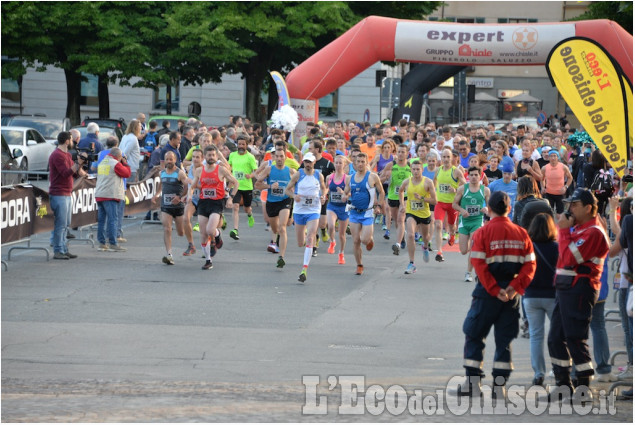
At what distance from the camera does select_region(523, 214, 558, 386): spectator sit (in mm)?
9406

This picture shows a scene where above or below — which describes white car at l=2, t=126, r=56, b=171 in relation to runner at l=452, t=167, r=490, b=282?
above

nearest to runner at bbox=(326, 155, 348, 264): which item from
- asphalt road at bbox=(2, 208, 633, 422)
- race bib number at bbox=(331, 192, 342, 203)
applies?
race bib number at bbox=(331, 192, 342, 203)

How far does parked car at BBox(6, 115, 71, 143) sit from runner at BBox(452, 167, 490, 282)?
20749 mm

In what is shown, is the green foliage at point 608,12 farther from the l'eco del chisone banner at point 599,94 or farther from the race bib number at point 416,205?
the l'eco del chisone banner at point 599,94

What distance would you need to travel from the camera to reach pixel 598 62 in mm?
11016

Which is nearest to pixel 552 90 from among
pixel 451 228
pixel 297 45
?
pixel 297 45

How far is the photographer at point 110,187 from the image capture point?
59.2ft

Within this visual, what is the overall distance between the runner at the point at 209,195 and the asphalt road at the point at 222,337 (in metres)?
0.50

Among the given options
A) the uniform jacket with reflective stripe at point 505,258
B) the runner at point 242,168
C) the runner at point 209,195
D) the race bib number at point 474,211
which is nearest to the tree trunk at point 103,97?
the runner at point 242,168

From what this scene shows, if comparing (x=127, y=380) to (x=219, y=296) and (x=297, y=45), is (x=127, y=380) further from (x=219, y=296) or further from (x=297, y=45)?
(x=297, y=45)

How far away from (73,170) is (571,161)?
13.6 m

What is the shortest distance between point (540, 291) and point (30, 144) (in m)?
24.3

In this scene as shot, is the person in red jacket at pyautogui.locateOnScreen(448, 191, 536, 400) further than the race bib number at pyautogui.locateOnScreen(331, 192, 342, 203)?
No

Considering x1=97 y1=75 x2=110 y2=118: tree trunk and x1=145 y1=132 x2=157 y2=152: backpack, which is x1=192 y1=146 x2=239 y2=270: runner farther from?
x1=97 y1=75 x2=110 y2=118: tree trunk
